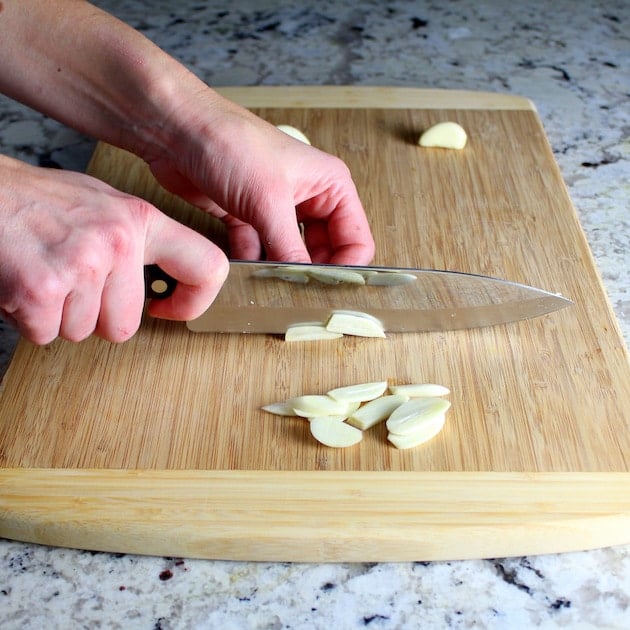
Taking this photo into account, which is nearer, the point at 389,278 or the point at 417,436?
the point at 417,436

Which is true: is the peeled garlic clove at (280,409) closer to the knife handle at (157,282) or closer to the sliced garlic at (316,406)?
the sliced garlic at (316,406)

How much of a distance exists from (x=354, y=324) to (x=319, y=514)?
1.02ft

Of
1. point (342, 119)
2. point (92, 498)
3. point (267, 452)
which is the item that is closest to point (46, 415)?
point (92, 498)

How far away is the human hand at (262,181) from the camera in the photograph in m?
1.24

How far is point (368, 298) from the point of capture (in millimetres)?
1193

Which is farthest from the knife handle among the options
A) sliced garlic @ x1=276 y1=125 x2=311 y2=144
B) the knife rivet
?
sliced garlic @ x1=276 y1=125 x2=311 y2=144

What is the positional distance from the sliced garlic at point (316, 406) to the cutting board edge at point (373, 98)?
80 centimetres

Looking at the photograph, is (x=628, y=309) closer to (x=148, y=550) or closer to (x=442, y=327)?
(x=442, y=327)

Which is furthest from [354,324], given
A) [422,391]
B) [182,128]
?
[182,128]

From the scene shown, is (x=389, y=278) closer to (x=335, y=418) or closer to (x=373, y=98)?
(x=335, y=418)

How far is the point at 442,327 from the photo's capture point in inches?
48.0

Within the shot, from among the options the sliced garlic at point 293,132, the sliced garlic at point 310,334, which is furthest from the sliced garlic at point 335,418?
the sliced garlic at point 293,132

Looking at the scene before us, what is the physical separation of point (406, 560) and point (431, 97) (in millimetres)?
1038

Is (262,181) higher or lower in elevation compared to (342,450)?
higher
